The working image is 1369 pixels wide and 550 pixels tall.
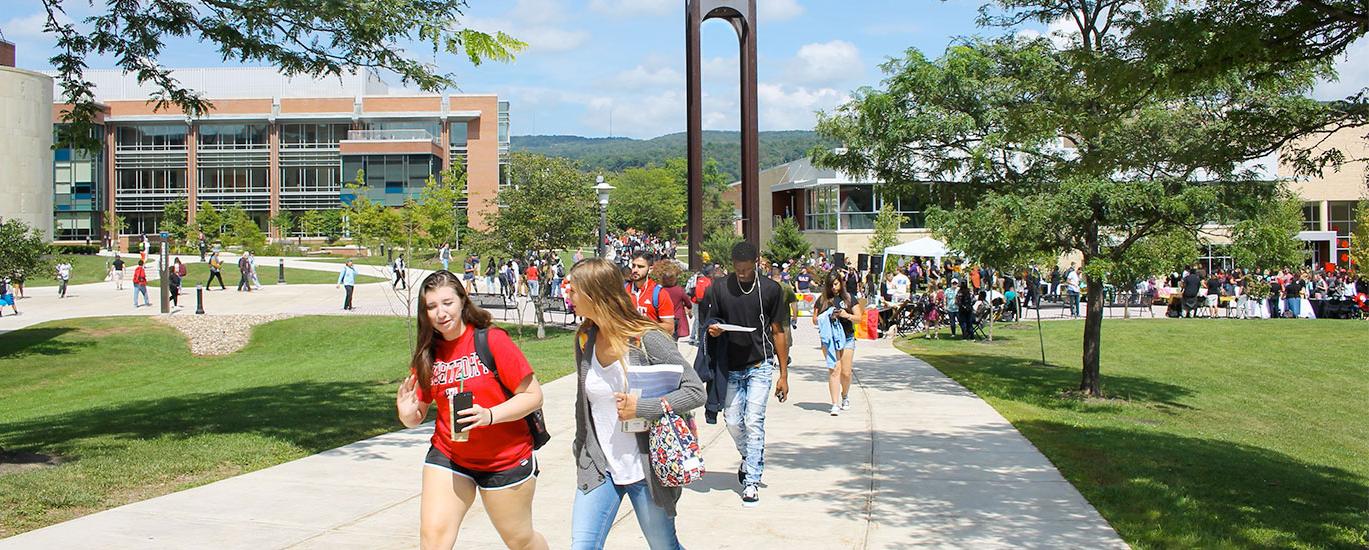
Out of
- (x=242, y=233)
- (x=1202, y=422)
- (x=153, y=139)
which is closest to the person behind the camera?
(x=1202, y=422)

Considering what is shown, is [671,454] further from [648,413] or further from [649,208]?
[649,208]

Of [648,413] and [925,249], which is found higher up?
[925,249]

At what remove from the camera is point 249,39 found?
A: 993 centimetres

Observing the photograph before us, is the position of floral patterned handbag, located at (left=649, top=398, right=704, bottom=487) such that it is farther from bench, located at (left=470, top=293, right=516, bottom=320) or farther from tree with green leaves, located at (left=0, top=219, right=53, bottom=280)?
bench, located at (left=470, top=293, right=516, bottom=320)

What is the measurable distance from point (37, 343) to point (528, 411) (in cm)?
2264

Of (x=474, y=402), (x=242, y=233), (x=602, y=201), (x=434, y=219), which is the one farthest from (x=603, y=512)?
(x=242, y=233)

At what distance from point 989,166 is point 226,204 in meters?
75.7

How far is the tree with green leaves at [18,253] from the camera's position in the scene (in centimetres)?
2214

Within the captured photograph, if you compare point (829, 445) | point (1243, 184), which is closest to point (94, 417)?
point (829, 445)

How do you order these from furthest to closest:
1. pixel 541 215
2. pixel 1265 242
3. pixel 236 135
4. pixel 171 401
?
pixel 236 135 → pixel 541 215 → pixel 171 401 → pixel 1265 242

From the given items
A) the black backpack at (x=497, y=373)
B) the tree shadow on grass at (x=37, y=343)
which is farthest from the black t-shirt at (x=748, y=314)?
the tree shadow on grass at (x=37, y=343)

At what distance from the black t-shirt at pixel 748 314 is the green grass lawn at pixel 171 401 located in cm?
377

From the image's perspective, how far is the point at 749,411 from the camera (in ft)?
24.4

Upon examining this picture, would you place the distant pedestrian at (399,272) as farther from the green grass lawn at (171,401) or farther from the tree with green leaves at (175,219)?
the tree with green leaves at (175,219)
